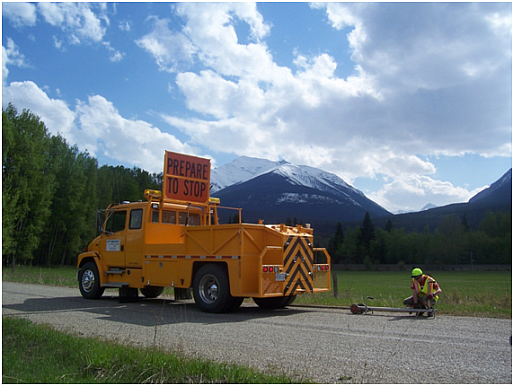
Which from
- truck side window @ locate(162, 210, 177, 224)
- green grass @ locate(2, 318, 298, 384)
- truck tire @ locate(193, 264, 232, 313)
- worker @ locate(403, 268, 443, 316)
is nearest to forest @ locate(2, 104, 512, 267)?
truck side window @ locate(162, 210, 177, 224)

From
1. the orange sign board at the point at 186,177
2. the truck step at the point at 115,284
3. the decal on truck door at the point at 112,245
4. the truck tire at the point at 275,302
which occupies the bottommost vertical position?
the truck tire at the point at 275,302

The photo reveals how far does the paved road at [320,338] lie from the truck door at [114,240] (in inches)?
73.2

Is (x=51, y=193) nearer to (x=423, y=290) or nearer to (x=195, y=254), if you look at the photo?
(x=195, y=254)

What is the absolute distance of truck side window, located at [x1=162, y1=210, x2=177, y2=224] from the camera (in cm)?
1389

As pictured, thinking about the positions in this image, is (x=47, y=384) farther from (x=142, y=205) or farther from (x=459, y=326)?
(x=142, y=205)

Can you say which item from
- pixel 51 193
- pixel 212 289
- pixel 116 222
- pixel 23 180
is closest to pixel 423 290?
pixel 212 289

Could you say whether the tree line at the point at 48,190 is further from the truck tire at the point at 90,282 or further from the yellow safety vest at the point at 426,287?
the yellow safety vest at the point at 426,287

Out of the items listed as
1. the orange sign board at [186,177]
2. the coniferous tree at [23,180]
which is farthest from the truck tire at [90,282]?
the coniferous tree at [23,180]

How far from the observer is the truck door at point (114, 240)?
14.1m

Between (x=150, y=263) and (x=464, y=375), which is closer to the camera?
(x=464, y=375)

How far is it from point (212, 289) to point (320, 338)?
14.3 ft

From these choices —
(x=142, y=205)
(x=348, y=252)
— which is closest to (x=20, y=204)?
(x=142, y=205)

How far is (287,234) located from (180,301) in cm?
481

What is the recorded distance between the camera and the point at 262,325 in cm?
959
